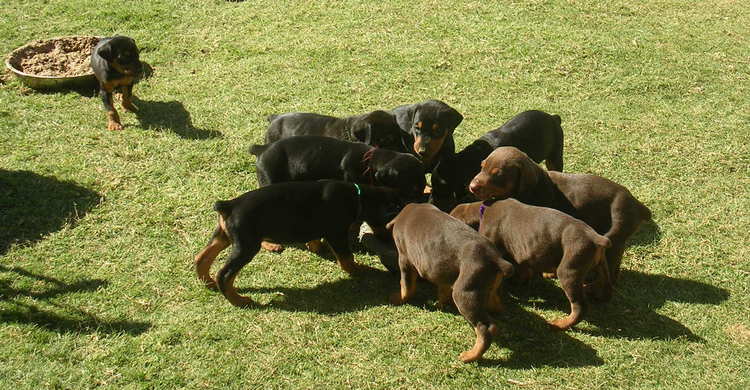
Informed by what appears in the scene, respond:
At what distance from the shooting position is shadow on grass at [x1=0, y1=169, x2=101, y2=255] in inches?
275

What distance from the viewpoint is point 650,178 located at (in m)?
8.23

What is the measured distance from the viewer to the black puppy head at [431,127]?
7.46 metres

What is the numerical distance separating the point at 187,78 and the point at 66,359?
19.9ft

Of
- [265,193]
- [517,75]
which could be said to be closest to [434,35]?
[517,75]

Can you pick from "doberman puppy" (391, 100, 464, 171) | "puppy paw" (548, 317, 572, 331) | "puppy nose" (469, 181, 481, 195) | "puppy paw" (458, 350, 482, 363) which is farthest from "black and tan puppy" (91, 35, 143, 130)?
"puppy paw" (548, 317, 572, 331)

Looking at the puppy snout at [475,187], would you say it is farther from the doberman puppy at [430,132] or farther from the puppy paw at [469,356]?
the puppy paw at [469,356]

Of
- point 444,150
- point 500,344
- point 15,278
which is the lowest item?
point 15,278

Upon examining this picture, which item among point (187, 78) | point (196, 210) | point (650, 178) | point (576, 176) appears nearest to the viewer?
point (576, 176)

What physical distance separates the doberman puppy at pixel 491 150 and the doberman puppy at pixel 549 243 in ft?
3.52

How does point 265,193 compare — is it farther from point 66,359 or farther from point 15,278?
point 15,278

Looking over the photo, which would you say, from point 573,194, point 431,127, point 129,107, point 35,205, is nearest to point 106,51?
point 129,107

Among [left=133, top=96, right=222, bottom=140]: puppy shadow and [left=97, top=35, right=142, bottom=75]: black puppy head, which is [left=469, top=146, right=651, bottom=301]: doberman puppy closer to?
[left=133, top=96, right=222, bottom=140]: puppy shadow

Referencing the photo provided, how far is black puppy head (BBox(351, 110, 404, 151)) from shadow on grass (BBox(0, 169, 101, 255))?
9.54ft

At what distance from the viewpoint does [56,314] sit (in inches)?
230
